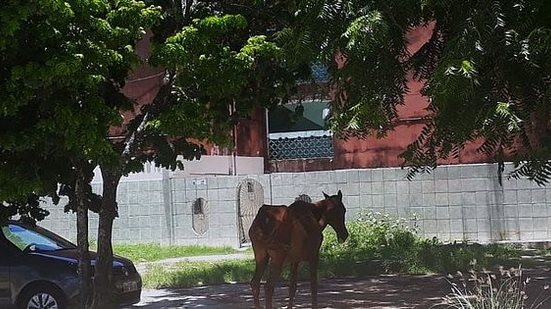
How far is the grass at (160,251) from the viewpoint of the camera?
17.4m

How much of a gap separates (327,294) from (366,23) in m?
6.65

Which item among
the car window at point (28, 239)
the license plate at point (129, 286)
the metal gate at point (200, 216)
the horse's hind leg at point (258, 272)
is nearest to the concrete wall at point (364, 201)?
the metal gate at point (200, 216)

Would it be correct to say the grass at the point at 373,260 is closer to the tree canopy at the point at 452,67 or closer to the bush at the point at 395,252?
the bush at the point at 395,252

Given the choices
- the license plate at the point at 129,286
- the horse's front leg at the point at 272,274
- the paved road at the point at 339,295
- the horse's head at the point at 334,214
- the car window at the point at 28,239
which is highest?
the horse's head at the point at 334,214

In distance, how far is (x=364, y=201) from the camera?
17484mm

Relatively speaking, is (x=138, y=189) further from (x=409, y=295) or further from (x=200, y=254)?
(x=409, y=295)

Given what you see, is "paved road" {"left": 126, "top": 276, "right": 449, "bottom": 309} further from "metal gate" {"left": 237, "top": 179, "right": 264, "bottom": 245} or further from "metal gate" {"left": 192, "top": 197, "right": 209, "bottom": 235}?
"metal gate" {"left": 192, "top": 197, "right": 209, "bottom": 235}

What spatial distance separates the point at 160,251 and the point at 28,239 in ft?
20.5

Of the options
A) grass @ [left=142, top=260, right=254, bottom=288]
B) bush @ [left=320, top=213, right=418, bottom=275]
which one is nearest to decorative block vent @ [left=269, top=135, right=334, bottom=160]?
bush @ [left=320, top=213, right=418, bottom=275]

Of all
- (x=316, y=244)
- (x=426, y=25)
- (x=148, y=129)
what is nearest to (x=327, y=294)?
(x=316, y=244)

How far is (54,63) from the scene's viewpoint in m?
7.03

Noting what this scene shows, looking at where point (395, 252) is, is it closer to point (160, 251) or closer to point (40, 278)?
point (160, 251)

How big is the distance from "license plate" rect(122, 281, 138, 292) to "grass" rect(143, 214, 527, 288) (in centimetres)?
230

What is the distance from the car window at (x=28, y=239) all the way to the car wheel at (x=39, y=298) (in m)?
0.74
